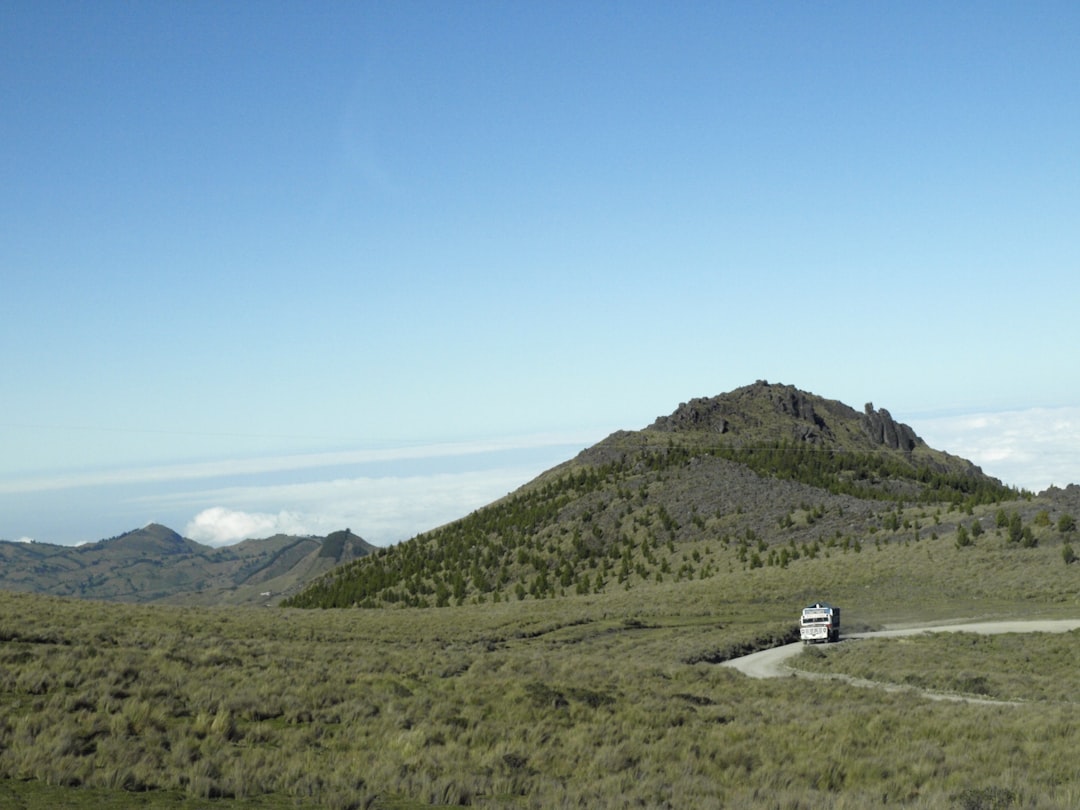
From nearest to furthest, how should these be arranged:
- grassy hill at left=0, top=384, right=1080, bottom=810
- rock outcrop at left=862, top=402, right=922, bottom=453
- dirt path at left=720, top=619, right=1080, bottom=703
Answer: grassy hill at left=0, top=384, right=1080, bottom=810, dirt path at left=720, top=619, right=1080, bottom=703, rock outcrop at left=862, top=402, right=922, bottom=453

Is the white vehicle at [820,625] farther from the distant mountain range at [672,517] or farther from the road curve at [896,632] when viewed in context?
the distant mountain range at [672,517]

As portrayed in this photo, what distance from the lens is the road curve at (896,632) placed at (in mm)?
39656

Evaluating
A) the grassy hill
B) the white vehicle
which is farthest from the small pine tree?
the white vehicle

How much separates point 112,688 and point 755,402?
167 metres

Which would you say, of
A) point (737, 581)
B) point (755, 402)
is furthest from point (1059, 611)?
point (755, 402)

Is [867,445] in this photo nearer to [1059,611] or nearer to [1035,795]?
[1059,611]

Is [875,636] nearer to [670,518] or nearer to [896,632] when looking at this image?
[896,632]

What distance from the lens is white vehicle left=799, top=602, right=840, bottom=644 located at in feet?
162

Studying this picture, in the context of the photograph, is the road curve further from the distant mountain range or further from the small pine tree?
the distant mountain range

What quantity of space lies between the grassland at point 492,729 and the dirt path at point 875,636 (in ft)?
8.10

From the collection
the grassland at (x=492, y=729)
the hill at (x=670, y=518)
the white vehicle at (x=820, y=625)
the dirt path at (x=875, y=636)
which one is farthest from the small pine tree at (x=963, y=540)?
the grassland at (x=492, y=729)

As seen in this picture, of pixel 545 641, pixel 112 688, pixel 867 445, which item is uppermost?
pixel 867 445

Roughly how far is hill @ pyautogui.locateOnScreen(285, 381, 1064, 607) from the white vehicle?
36507 millimetres

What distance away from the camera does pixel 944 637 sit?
4425cm
